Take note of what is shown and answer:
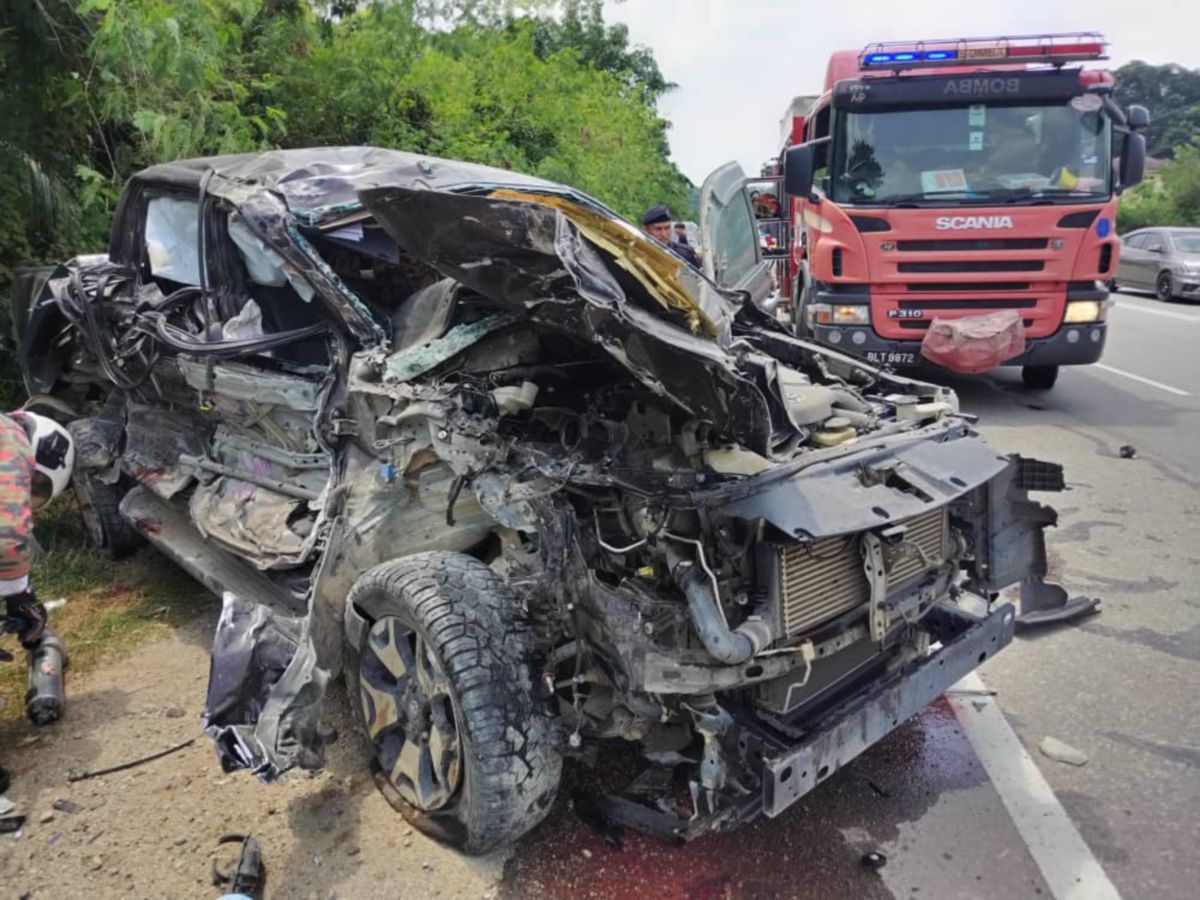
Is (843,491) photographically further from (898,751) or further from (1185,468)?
(1185,468)

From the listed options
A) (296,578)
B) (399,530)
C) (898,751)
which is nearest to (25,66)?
(296,578)

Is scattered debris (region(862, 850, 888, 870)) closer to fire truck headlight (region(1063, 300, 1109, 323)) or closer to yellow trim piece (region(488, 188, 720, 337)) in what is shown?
yellow trim piece (region(488, 188, 720, 337))

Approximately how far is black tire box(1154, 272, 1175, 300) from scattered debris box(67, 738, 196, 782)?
1916cm

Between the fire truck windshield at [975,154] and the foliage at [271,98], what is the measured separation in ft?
17.5

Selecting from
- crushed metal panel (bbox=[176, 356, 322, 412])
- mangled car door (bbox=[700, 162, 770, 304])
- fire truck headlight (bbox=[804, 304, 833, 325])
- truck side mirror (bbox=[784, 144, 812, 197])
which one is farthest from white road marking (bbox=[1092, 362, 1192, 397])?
crushed metal panel (bbox=[176, 356, 322, 412])

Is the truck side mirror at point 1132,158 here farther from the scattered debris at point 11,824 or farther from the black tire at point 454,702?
the scattered debris at point 11,824

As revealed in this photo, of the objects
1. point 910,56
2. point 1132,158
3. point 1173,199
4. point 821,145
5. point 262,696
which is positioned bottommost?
point 262,696

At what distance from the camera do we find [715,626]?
2180 millimetres

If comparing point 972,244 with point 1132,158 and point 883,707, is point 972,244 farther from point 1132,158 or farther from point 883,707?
point 883,707

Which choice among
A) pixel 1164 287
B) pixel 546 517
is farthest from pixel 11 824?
pixel 1164 287

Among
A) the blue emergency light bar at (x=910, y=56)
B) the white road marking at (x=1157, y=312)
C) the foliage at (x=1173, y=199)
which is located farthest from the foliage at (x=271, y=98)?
the foliage at (x=1173, y=199)

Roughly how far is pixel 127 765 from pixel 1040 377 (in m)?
8.37

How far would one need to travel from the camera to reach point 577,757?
252 centimetres

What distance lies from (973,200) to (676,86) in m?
26.2
